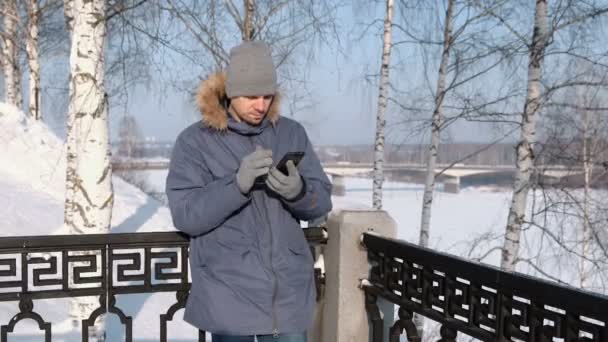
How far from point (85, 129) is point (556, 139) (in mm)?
7299

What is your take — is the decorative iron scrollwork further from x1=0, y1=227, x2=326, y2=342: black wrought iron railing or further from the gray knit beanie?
the gray knit beanie

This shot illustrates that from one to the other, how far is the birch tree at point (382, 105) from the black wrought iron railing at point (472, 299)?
836 centimetres

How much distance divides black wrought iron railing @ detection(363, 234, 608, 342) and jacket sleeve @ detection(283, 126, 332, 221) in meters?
0.50

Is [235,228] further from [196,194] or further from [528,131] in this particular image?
[528,131]

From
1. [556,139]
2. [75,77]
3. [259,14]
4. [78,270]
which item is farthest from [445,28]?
[78,270]

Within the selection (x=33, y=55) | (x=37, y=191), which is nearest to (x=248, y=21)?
(x=37, y=191)

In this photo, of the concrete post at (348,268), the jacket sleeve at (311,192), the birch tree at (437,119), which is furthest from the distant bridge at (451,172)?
the jacket sleeve at (311,192)

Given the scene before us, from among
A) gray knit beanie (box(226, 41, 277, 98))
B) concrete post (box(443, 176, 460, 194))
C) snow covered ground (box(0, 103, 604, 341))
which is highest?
gray knit beanie (box(226, 41, 277, 98))

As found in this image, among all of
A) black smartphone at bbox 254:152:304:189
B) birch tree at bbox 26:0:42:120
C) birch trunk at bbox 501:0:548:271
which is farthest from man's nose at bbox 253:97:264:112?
birch tree at bbox 26:0:42:120

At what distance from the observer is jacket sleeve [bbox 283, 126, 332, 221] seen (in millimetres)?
→ 2283

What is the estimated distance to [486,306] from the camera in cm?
226

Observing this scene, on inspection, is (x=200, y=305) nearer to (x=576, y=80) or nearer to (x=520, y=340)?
(x=520, y=340)

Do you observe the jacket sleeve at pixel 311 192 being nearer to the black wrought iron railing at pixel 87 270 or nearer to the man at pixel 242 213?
the man at pixel 242 213

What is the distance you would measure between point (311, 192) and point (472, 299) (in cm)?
74
